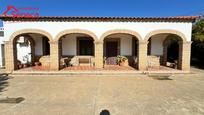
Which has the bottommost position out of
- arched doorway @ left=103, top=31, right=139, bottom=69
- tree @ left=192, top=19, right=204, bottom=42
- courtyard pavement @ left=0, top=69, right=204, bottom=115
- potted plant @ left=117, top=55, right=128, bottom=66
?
courtyard pavement @ left=0, top=69, right=204, bottom=115

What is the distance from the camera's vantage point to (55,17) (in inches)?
397

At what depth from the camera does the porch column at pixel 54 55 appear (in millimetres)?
10453

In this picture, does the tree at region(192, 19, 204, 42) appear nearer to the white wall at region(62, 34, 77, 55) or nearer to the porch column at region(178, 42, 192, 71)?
the porch column at region(178, 42, 192, 71)

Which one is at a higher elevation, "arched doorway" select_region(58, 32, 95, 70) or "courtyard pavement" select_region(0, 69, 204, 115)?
"arched doorway" select_region(58, 32, 95, 70)

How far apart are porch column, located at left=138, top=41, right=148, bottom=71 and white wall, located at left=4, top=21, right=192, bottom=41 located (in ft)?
2.02

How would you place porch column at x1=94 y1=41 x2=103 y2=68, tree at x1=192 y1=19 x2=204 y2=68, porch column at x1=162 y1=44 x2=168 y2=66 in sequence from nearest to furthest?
porch column at x1=94 y1=41 x2=103 y2=68 < tree at x1=192 y1=19 x2=204 y2=68 < porch column at x1=162 y1=44 x2=168 y2=66

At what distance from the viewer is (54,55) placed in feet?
34.6

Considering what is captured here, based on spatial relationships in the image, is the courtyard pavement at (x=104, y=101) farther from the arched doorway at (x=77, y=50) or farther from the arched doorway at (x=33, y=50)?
the arched doorway at (x=33, y=50)

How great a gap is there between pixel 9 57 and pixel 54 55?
3101 millimetres

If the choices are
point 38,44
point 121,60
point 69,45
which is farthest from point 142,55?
point 38,44

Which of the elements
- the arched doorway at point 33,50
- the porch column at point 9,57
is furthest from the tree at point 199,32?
the porch column at point 9,57

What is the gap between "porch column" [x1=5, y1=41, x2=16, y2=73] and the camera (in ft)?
34.0

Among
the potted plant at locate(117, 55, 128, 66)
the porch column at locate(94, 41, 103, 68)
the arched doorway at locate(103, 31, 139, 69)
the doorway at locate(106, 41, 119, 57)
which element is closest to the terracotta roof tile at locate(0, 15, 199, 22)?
the porch column at locate(94, 41, 103, 68)

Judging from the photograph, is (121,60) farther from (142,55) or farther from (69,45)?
(69,45)
